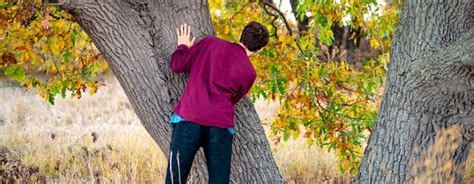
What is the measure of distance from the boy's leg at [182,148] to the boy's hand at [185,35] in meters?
0.49

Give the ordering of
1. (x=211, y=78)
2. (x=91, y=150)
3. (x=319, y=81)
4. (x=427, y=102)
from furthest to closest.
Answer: (x=91, y=150)
(x=319, y=81)
(x=427, y=102)
(x=211, y=78)

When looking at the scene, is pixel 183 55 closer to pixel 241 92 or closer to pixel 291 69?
pixel 241 92

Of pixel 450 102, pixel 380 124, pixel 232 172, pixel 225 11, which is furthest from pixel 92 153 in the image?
pixel 450 102

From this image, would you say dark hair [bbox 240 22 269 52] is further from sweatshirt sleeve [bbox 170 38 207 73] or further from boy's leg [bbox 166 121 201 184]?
boy's leg [bbox 166 121 201 184]

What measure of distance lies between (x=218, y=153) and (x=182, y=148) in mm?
225

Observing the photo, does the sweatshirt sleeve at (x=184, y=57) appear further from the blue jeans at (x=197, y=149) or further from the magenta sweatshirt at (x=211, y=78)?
the blue jeans at (x=197, y=149)

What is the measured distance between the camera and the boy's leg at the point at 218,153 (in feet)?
11.8

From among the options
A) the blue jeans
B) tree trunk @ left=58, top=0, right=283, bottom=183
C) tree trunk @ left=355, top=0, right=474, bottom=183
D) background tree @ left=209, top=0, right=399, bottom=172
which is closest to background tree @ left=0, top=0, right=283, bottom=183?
tree trunk @ left=58, top=0, right=283, bottom=183

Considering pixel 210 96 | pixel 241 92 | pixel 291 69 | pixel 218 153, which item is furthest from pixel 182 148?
pixel 291 69

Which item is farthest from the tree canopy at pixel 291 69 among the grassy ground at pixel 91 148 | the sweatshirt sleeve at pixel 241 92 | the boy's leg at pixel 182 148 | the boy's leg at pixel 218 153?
the boy's leg at pixel 182 148

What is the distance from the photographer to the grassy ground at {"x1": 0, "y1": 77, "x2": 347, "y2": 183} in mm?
6496

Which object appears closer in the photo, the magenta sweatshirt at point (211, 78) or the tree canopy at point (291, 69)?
the magenta sweatshirt at point (211, 78)

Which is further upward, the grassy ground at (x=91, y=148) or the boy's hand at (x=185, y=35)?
the boy's hand at (x=185, y=35)

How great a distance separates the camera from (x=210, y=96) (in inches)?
139
